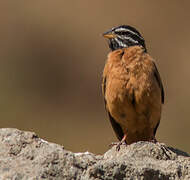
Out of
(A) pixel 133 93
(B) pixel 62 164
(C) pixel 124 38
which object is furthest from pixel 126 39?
(B) pixel 62 164

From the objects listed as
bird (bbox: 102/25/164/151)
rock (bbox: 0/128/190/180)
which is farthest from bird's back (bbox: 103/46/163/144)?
rock (bbox: 0/128/190/180)

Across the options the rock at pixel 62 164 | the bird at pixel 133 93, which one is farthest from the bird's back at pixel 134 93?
the rock at pixel 62 164

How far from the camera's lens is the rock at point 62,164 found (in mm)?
6195

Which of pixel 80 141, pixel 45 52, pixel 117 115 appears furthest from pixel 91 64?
pixel 117 115

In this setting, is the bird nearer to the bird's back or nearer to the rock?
the bird's back

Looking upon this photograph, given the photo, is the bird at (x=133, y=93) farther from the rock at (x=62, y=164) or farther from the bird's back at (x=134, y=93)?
the rock at (x=62, y=164)

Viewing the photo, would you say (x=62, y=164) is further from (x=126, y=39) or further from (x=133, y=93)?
(x=126, y=39)

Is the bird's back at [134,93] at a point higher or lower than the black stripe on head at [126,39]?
lower

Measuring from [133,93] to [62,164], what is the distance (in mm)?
3205

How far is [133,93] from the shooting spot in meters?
9.34

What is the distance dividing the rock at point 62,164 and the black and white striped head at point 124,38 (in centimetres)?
341

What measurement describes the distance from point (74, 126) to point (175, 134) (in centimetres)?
251

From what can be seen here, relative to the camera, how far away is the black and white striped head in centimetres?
1036

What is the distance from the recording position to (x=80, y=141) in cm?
1569
